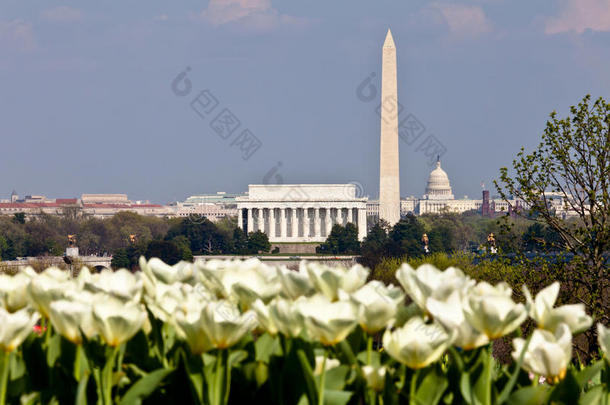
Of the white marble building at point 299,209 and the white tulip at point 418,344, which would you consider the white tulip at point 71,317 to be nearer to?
the white tulip at point 418,344

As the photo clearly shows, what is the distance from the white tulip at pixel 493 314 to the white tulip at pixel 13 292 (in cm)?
173

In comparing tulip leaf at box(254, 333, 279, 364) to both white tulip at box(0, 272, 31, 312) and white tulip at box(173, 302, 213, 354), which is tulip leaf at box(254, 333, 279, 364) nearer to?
white tulip at box(173, 302, 213, 354)

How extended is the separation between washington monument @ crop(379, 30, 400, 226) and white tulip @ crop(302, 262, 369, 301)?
3340 inches

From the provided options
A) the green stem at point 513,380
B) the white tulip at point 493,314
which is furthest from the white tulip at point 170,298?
the green stem at point 513,380

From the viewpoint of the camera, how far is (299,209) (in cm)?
11775

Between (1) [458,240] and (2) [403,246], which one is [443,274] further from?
(1) [458,240]

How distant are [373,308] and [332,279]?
0.30m

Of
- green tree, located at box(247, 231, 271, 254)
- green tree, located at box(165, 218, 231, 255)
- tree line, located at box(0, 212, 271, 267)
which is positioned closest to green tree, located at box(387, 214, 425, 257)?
green tree, located at box(247, 231, 271, 254)

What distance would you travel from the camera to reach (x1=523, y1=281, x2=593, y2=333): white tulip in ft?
10.0

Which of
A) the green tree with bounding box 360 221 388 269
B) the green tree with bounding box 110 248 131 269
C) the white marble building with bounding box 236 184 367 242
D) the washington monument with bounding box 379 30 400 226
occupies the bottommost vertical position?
the green tree with bounding box 110 248 131 269

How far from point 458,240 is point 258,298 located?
113 m

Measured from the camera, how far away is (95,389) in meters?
3.18

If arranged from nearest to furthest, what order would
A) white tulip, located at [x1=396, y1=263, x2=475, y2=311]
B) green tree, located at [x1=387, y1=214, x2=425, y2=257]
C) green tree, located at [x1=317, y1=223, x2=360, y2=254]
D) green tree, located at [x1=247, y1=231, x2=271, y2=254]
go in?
white tulip, located at [x1=396, y1=263, x2=475, y2=311]
green tree, located at [x1=387, y1=214, x2=425, y2=257]
green tree, located at [x1=317, y1=223, x2=360, y2=254]
green tree, located at [x1=247, y1=231, x2=271, y2=254]

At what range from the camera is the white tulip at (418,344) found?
2939 mm
